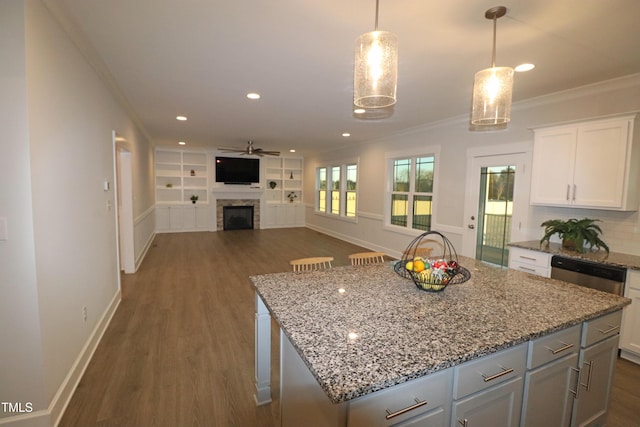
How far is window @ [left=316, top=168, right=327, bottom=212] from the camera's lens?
366 inches

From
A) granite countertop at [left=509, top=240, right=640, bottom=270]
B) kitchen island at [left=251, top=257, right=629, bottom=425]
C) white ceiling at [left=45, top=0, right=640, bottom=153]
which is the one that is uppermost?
white ceiling at [left=45, top=0, right=640, bottom=153]

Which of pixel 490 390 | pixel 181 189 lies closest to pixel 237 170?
pixel 181 189

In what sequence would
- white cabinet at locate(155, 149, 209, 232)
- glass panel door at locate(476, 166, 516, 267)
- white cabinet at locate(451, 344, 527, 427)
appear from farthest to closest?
white cabinet at locate(155, 149, 209, 232)
glass panel door at locate(476, 166, 516, 267)
white cabinet at locate(451, 344, 527, 427)

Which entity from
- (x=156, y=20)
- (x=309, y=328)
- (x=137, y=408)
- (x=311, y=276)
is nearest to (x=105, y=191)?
(x=156, y=20)

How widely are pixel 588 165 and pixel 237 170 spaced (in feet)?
27.6

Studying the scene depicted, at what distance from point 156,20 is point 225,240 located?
6358 millimetres

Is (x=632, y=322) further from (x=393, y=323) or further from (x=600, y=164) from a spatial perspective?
(x=393, y=323)

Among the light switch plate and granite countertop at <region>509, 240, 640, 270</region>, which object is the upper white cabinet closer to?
granite countertop at <region>509, 240, 640, 270</region>

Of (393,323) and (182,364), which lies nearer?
(393,323)

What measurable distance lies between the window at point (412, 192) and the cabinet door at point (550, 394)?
155 inches

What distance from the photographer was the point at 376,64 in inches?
57.8

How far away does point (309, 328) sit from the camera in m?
1.31

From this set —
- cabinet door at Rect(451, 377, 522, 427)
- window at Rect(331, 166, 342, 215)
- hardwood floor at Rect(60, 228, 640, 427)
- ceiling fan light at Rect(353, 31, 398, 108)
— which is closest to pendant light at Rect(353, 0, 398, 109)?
ceiling fan light at Rect(353, 31, 398, 108)

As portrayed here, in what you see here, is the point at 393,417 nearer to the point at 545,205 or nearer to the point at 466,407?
the point at 466,407
